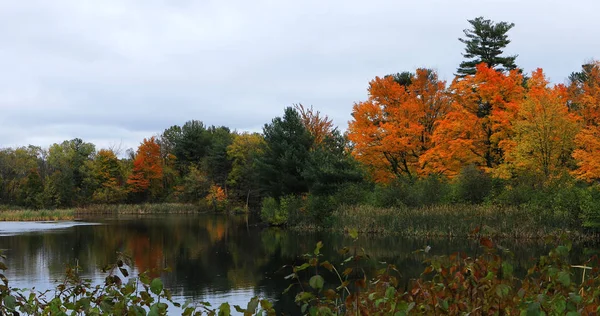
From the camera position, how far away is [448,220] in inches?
1184

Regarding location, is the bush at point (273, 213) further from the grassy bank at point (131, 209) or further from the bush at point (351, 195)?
the grassy bank at point (131, 209)

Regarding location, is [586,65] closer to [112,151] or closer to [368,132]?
[368,132]

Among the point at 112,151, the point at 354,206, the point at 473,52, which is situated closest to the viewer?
the point at 354,206

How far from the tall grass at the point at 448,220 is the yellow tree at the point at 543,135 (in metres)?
3.16

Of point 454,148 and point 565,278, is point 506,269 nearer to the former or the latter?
point 565,278

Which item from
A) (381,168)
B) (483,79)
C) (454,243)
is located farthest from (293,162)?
(454,243)

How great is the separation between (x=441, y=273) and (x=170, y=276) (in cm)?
1684

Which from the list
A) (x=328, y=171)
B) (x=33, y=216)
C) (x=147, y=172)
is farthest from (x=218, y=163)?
(x=328, y=171)

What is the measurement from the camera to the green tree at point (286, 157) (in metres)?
41.2

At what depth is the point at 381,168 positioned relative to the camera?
39.7m

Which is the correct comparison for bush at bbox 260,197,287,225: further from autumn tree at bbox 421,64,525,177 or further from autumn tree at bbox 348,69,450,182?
autumn tree at bbox 421,64,525,177

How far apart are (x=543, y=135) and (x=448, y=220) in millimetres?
6902

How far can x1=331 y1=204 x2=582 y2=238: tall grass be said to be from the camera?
2719 cm

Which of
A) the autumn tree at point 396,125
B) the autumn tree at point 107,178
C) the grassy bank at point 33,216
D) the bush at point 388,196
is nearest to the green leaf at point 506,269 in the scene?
the bush at point 388,196
